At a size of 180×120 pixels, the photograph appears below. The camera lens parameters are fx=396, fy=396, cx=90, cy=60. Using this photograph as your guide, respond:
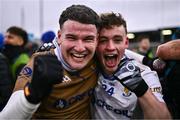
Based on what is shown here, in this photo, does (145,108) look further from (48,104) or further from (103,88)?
(48,104)

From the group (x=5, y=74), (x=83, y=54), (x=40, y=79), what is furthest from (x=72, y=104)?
(x=5, y=74)

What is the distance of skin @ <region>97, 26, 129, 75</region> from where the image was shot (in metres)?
2.82

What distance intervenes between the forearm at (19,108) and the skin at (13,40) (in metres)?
2.82

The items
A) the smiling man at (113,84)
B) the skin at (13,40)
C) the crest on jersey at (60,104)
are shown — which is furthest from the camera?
the skin at (13,40)

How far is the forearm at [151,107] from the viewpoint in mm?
2654

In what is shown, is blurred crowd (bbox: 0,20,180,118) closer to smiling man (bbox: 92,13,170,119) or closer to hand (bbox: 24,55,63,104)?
smiling man (bbox: 92,13,170,119)

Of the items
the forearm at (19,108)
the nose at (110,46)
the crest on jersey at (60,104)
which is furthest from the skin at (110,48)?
the forearm at (19,108)

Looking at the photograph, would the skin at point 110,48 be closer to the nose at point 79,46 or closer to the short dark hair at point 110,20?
the short dark hair at point 110,20

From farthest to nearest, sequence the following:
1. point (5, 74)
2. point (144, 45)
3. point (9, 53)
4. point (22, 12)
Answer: point (22, 12) < point (144, 45) < point (9, 53) < point (5, 74)

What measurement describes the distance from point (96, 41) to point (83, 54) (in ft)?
0.46

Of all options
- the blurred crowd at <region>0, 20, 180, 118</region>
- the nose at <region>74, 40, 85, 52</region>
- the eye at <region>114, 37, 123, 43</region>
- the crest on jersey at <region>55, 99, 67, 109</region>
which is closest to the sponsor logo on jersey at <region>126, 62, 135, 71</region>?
the eye at <region>114, 37, 123, 43</region>

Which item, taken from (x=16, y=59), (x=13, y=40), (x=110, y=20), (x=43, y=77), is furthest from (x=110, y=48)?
(x=13, y=40)

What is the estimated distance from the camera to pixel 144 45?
272 inches

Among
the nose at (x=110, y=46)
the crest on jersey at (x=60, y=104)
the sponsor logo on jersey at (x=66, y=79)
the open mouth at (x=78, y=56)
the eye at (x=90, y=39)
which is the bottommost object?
the crest on jersey at (x=60, y=104)
